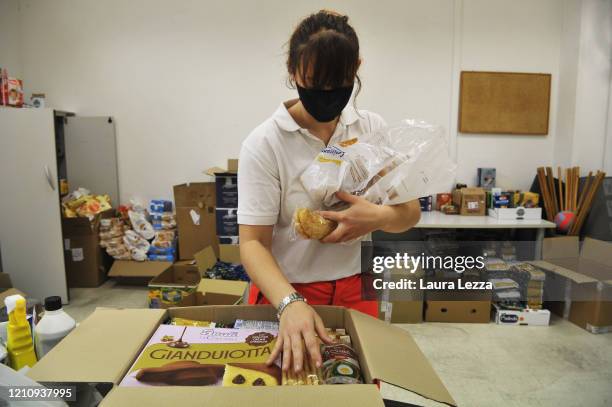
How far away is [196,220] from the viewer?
12.1 feet

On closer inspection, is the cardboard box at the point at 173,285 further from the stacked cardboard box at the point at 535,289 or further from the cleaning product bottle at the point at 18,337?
the stacked cardboard box at the point at 535,289

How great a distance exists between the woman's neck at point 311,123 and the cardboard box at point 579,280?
2.85 metres

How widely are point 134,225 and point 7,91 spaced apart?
1489 mm

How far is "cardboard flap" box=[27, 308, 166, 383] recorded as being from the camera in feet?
2.06

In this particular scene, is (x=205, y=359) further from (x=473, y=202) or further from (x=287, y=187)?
(x=473, y=202)

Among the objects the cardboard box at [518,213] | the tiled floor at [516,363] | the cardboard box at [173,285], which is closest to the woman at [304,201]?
the tiled floor at [516,363]

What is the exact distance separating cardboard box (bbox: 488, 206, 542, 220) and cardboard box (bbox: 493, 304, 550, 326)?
755mm

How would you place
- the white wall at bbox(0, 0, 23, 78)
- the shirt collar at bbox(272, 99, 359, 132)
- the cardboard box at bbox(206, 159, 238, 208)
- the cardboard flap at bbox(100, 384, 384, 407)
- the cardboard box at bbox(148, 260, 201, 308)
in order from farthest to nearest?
Answer: the white wall at bbox(0, 0, 23, 78) → the cardboard box at bbox(206, 159, 238, 208) → the cardboard box at bbox(148, 260, 201, 308) → the shirt collar at bbox(272, 99, 359, 132) → the cardboard flap at bbox(100, 384, 384, 407)

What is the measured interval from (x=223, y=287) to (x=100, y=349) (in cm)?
184

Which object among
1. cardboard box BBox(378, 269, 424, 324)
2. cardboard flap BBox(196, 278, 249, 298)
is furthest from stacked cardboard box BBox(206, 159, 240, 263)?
cardboard box BBox(378, 269, 424, 324)

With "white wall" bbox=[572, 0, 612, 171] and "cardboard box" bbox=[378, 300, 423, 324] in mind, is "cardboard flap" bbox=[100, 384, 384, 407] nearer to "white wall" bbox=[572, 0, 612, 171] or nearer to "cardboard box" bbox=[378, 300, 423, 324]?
"cardboard box" bbox=[378, 300, 423, 324]

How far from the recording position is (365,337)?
76cm

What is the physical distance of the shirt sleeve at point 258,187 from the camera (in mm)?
1005

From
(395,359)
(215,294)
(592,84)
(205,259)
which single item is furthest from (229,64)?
(395,359)
